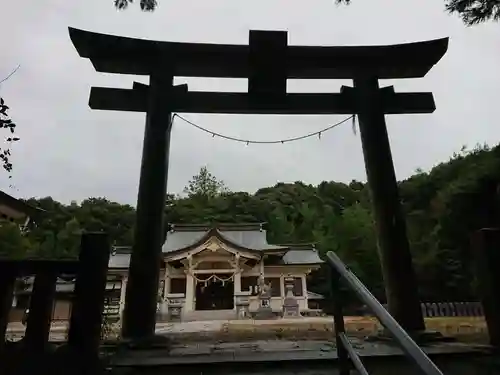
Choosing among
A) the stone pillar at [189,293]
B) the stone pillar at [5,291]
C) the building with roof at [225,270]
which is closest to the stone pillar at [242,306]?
the building with roof at [225,270]

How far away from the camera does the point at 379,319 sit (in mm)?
1194

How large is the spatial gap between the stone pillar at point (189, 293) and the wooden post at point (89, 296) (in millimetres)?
16396

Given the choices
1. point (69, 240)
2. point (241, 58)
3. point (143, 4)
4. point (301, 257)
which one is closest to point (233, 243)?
point (301, 257)

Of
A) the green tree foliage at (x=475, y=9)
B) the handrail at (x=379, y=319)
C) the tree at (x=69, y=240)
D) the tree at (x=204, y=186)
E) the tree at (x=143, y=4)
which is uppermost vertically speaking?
the tree at (x=204, y=186)

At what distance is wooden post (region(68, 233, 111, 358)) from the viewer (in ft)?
6.84

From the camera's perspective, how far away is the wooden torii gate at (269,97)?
365 centimetres

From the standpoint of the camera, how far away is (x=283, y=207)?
3284 centimetres

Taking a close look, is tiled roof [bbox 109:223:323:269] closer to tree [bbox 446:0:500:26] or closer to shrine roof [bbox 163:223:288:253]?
shrine roof [bbox 163:223:288:253]

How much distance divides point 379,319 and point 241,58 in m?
3.65

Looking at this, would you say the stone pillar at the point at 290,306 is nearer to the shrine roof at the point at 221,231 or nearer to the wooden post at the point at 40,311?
the shrine roof at the point at 221,231

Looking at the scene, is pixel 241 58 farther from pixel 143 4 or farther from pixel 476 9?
pixel 476 9

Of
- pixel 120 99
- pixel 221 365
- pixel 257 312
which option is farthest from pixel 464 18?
pixel 257 312

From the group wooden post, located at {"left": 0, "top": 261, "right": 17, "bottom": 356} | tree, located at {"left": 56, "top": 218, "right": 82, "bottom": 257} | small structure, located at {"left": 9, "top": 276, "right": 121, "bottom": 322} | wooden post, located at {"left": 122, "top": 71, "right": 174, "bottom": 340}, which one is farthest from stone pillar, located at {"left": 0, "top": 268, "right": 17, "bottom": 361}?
tree, located at {"left": 56, "top": 218, "right": 82, "bottom": 257}

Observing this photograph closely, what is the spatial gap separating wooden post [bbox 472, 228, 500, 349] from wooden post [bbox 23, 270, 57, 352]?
278cm
